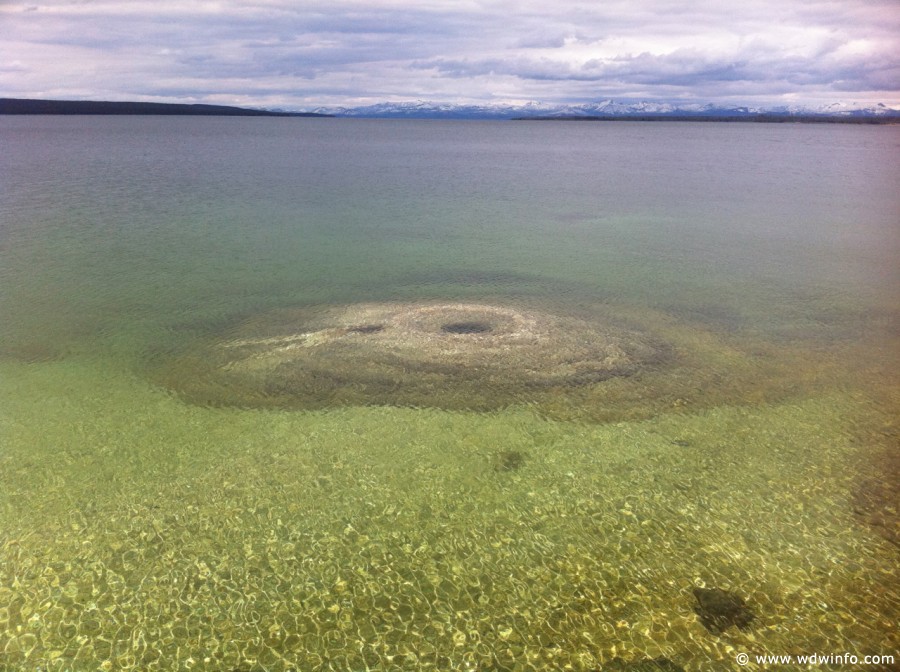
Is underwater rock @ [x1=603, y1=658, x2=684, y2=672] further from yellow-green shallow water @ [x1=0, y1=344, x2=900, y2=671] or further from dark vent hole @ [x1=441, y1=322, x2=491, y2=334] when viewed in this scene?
dark vent hole @ [x1=441, y1=322, x2=491, y2=334]

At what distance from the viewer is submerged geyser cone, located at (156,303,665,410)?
658 inches

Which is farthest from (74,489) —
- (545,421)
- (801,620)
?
(801,620)

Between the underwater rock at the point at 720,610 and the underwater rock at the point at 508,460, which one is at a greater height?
the underwater rock at the point at 508,460

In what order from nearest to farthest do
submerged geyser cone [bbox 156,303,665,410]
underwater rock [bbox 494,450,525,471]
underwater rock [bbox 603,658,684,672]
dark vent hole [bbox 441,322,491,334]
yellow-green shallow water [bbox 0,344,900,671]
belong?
underwater rock [bbox 603,658,684,672]
yellow-green shallow water [bbox 0,344,900,671]
underwater rock [bbox 494,450,525,471]
submerged geyser cone [bbox 156,303,665,410]
dark vent hole [bbox 441,322,491,334]

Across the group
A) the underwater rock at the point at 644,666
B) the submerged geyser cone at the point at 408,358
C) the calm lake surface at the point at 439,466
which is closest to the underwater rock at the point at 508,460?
the calm lake surface at the point at 439,466

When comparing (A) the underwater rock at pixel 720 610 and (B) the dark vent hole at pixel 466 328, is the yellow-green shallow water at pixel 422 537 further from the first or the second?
(B) the dark vent hole at pixel 466 328

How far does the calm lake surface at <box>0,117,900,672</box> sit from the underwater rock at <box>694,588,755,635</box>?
0.06 meters

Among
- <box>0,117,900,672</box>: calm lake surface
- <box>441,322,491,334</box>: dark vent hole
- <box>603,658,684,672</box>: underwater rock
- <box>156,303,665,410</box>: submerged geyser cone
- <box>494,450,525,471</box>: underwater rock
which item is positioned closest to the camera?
<box>603,658,684,672</box>: underwater rock

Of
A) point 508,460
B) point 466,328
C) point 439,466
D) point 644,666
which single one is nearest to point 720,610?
point 644,666

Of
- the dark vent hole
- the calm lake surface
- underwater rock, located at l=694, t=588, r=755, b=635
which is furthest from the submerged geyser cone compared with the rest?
underwater rock, located at l=694, t=588, r=755, b=635

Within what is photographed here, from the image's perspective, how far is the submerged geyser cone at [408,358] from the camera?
16703 millimetres

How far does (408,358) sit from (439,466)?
19.2 feet

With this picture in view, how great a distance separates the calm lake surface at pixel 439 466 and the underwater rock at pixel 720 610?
0.06 meters

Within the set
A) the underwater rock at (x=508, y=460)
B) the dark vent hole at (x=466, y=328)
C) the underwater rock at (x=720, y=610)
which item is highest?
the dark vent hole at (x=466, y=328)
